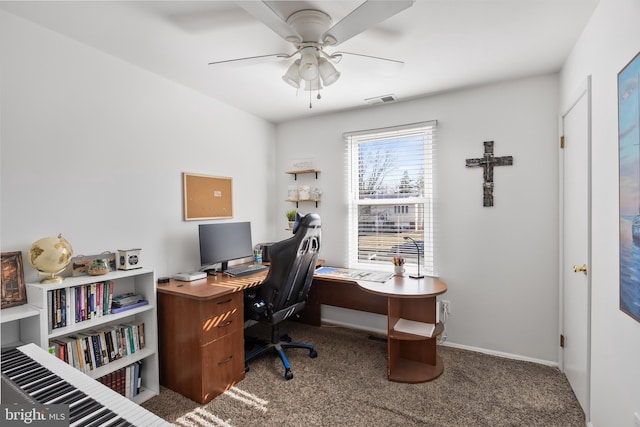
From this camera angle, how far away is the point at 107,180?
219cm

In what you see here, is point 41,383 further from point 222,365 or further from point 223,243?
point 223,243

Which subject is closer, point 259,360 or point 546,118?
point 546,118

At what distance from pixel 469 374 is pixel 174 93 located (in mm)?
3385

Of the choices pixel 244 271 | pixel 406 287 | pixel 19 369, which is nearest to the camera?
pixel 19 369

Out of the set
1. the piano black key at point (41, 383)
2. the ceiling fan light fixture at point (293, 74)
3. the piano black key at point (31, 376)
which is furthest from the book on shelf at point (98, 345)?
the ceiling fan light fixture at point (293, 74)

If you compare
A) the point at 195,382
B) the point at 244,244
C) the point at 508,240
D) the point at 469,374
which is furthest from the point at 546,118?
the point at 195,382

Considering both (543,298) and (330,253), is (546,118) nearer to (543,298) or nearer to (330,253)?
(543,298)

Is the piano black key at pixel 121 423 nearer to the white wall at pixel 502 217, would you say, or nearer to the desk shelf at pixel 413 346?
the desk shelf at pixel 413 346

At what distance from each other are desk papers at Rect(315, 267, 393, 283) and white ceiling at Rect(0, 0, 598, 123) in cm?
175

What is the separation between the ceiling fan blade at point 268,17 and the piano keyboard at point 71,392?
→ 5.05 ft

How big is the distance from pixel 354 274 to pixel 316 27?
7.11 feet

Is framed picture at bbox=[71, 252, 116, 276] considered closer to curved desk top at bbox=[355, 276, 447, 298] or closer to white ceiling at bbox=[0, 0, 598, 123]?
white ceiling at bbox=[0, 0, 598, 123]

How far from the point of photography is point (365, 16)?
1443mm

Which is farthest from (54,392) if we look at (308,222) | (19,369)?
(308,222)
